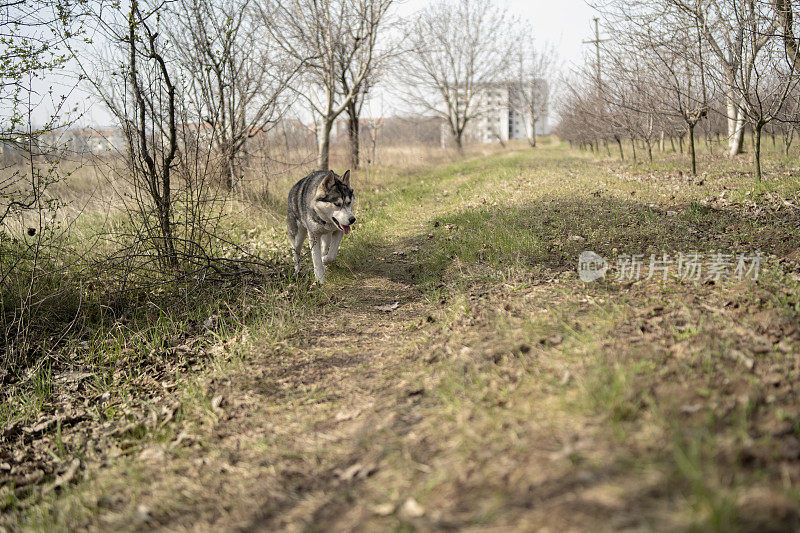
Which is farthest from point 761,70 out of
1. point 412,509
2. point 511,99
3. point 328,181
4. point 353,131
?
point 511,99

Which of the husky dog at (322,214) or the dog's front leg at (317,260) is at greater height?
the husky dog at (322,214)

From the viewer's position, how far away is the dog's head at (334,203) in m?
5.63

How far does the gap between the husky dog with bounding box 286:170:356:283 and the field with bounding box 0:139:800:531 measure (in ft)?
1.09

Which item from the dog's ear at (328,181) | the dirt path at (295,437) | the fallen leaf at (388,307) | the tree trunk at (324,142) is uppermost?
the tree trunk at (324,142)

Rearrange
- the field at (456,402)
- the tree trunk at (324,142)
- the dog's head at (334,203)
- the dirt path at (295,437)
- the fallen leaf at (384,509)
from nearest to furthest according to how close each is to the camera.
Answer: the field at (456,402) → the fallen leaf at (384,509) → the dirt path at (295,437) → the dog's head at (334,203) → the tree trunk at (324,142)

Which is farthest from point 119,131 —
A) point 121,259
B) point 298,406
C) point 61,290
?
point 298,406

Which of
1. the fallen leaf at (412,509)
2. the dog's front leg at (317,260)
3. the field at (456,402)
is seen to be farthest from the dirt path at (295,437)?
the dog's front leg at (317,260)

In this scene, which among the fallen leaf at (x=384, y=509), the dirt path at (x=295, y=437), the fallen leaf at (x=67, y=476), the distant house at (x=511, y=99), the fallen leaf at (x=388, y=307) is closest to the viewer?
the fallen leaf at (x=384, y=509)

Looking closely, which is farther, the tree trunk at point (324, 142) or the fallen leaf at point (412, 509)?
the tree trunk at point (324, 142)

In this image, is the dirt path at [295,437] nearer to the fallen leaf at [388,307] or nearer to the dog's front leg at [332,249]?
the fallen leaf at [388,307]

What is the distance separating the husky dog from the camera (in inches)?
225

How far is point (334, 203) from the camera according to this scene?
573 cm

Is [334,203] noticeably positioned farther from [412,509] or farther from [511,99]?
[511,99]

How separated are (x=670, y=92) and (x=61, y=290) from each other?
39.0 ft
